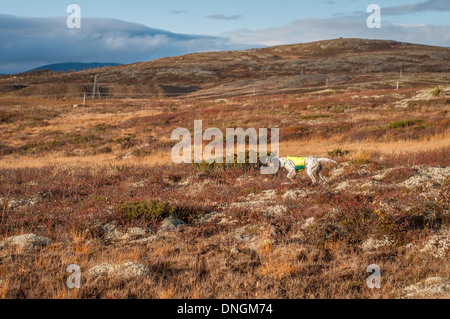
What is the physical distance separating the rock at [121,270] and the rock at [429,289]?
12.9ft

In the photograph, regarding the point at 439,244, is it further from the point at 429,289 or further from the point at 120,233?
the point at 120,233

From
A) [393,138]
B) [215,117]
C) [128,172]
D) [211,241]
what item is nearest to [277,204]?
[211,241]

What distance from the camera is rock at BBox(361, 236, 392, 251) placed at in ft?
21.4

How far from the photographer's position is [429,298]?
4602mm

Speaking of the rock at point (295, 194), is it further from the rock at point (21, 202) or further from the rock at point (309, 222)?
the rock at point (21, 202)

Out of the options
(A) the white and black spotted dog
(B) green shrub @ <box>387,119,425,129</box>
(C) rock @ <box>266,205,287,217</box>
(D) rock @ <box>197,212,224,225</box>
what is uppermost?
(B) green shrub @ <box>387,119,425,129</box>

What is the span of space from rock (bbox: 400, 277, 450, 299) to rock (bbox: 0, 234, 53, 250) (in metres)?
6.42

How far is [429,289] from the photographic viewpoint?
4.78 meters

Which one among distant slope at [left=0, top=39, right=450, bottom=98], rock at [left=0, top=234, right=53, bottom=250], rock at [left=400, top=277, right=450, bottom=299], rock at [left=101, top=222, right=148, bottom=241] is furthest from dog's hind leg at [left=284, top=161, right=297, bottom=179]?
distant slope at [left=0, top=39, right=450, bottom=98]

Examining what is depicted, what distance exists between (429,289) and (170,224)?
513 centimetres

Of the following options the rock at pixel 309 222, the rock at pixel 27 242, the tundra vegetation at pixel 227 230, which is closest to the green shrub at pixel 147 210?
the tundra vegetation at pixel 227 230

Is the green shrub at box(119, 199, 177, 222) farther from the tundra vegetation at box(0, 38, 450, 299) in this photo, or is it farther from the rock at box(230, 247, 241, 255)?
the rock at box(230, 247, 241, 255)

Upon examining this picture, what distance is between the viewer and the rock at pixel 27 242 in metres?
6.63
